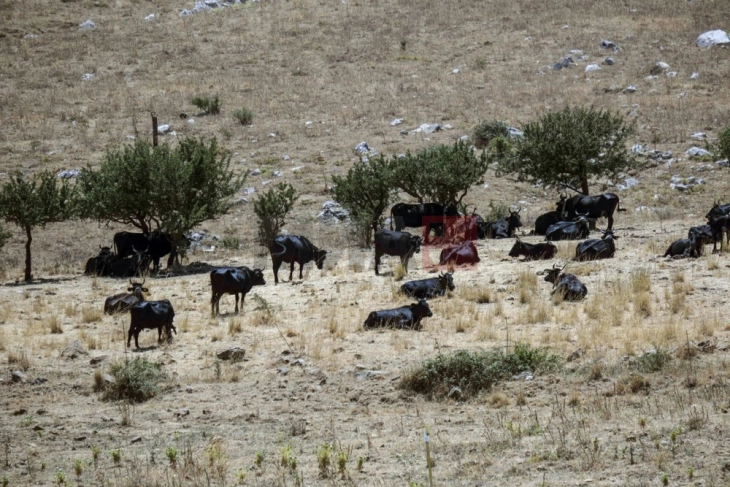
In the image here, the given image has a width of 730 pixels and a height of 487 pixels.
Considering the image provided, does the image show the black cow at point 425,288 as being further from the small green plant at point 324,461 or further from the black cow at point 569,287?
the small green plant at point 324,461

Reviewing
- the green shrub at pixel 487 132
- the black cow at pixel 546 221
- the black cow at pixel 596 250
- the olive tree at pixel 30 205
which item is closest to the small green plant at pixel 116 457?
the black cow at pixel 596 250

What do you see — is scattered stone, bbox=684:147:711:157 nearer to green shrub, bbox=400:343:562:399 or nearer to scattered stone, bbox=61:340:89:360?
green shrub, bbox=400:343:562:399

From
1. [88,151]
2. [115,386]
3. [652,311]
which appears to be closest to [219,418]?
[115,386]

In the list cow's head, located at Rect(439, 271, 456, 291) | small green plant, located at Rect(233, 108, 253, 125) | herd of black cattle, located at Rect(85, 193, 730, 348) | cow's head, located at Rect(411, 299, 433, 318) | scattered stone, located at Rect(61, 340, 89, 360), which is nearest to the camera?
scattered stone, located at Rect(61, 340, 89, 360)

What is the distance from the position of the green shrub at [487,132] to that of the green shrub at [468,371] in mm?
29813

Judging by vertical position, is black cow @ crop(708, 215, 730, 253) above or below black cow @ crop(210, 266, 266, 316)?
above

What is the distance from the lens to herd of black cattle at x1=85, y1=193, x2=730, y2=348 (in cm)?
1574

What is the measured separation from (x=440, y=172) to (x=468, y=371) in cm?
1844

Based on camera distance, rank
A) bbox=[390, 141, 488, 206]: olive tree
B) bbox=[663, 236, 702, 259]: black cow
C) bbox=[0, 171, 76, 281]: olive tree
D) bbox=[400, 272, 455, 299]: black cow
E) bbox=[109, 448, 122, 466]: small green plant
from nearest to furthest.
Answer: bbox=[109, 448, 122, 466]: small green plant → bbox=[400, 272, 455, 299]: black cow → bbox=[663, 236, 702, 259]: black cow → bbox=[0, 171, 76, 281]: olive tree → bbox=[390, 141, 488, 206]: olive tree

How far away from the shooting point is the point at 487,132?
137 feet

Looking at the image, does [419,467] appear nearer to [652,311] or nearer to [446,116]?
[652,311]

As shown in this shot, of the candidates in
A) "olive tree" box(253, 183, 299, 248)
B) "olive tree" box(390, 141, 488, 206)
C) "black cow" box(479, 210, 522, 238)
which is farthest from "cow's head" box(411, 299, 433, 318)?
"olive tree" box(390, 141, 488, 206)

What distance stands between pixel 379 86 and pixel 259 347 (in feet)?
126

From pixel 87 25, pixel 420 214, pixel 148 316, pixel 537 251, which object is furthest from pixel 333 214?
pixel 87 25
